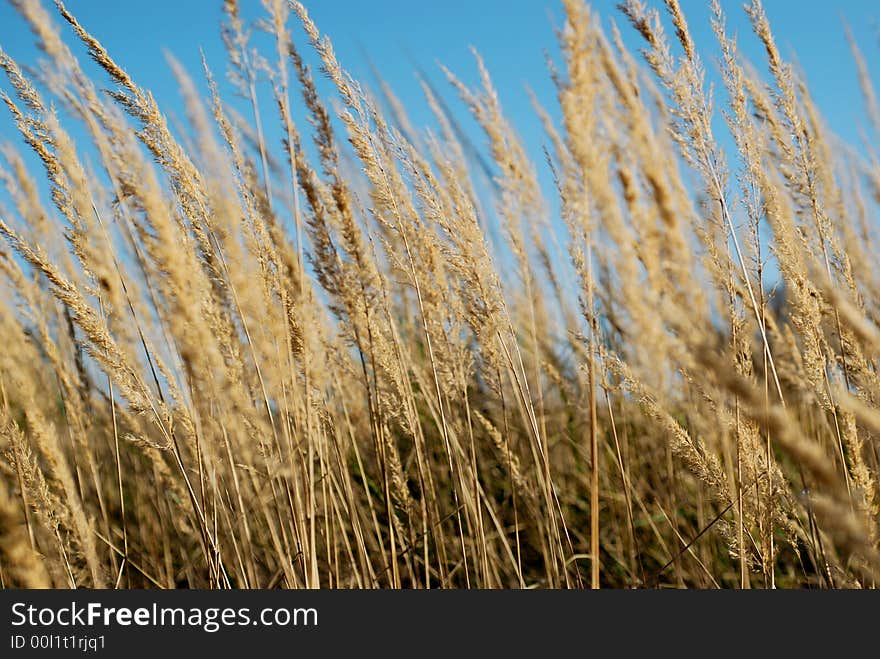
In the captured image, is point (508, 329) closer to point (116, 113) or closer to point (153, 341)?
point (153, 341)

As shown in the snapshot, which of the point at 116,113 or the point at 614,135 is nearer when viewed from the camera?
the point at 614,135

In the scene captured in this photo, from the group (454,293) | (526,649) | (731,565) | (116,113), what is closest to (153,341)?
(116,113)

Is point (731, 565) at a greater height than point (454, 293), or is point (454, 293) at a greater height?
point (454, 293)

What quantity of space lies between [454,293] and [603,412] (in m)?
1.19

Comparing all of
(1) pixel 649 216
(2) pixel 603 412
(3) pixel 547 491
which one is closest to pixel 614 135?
(1) pixel 649 216

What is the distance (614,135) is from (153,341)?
1.50m

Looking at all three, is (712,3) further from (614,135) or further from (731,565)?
(731,565)

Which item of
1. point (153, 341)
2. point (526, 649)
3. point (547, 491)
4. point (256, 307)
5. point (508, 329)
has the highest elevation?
point (153, 341)

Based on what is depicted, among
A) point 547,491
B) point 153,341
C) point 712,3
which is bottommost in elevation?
point 547,491

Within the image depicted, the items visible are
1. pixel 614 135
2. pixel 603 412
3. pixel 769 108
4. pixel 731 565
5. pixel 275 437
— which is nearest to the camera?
pixel 614 135

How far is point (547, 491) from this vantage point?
1.71m

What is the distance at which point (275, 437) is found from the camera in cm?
174

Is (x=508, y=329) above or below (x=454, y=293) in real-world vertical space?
below

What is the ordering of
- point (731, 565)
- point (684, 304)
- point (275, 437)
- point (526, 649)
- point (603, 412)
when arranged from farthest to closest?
point (603, 412)
point (731, 565)
point (684, 304)
point (275, 437)
point (526, 649)
